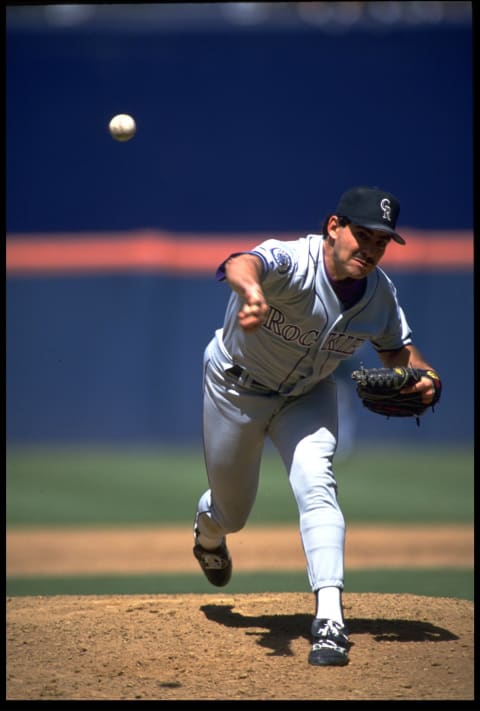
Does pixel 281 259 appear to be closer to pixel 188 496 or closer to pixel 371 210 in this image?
pixel 371 210

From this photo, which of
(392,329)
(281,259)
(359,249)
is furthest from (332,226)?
(392,329)

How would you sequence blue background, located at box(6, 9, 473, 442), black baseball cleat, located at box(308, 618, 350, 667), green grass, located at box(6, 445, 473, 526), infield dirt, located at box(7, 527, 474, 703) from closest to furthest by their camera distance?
infield dirt, located at box(7, 527, 474, 703), black baseball cleat, located at box(308, 618, 350, 667), green grass, located at box(6, 445, 473, 526), blue background, located at box(6, 9, 473, 442)

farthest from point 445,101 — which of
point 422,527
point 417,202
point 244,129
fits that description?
point 422,527

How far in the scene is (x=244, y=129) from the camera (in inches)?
576

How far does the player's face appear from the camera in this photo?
3348 millimetres

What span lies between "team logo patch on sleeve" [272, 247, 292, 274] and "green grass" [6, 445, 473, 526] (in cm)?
558

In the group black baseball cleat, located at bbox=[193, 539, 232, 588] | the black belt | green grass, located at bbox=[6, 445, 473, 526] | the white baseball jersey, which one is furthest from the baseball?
green grass, located at bbox=[6, 445, 473, 526]

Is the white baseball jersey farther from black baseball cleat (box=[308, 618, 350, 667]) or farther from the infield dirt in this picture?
the infield dirt

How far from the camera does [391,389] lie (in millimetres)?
3590

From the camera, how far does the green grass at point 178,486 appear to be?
29.4 ft

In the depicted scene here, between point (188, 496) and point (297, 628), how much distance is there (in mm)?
5980
